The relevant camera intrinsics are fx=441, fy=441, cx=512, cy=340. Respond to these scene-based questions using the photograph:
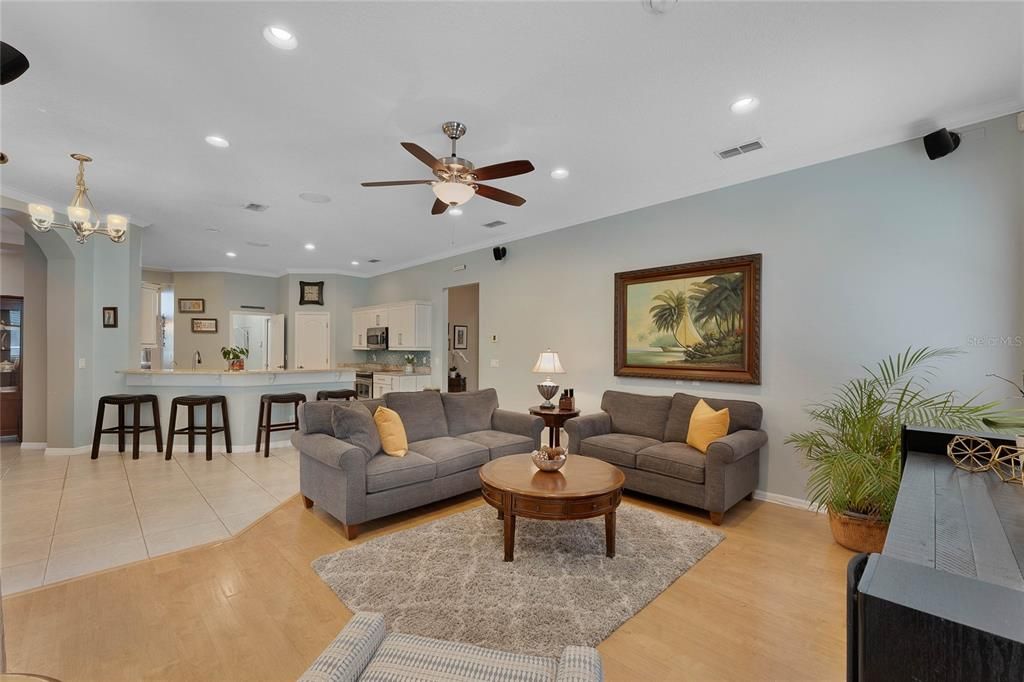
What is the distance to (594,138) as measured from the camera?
3.24 meters

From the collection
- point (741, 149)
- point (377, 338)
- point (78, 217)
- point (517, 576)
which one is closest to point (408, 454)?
point (517, 576)

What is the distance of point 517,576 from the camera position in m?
2.56

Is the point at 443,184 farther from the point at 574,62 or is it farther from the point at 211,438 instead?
the point at 211,438

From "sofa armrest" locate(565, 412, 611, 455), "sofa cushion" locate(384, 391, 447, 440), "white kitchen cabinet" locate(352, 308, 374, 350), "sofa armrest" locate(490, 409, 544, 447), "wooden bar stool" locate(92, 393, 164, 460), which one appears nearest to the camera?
"sofa cushion" locate(384, 391, 447, 440)

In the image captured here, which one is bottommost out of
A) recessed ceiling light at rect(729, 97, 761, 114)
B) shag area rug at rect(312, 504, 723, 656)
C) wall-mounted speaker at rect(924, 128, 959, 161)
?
shag area rug at rect(312, 504, 723, 656)

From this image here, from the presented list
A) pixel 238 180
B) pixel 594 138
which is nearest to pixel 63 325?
pixel 238 180

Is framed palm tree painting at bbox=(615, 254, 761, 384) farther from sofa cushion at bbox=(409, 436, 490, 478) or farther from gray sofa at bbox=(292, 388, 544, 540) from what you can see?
sofa cushion at bbox=(409, 436, 490, 478)

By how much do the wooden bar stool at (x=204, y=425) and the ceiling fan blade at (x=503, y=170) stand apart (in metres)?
4.40

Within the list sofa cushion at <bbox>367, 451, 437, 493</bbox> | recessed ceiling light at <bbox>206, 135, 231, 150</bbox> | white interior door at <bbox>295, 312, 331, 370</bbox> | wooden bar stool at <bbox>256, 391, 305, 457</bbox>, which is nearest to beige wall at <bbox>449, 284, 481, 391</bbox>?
white interior door at <bbox>295, 312, 331, 370</bbox>

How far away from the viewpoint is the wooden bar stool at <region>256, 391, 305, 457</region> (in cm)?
522

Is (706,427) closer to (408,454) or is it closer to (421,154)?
(408,454)

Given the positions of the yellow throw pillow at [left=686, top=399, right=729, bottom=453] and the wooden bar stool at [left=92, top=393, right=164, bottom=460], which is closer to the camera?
the yellow throw pillow at [left=686, top=399, right=729, bottom=453]

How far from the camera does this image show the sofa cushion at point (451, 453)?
356 cm

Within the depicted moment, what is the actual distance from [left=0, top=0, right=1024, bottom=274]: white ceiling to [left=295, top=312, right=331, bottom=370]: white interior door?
175 inches
